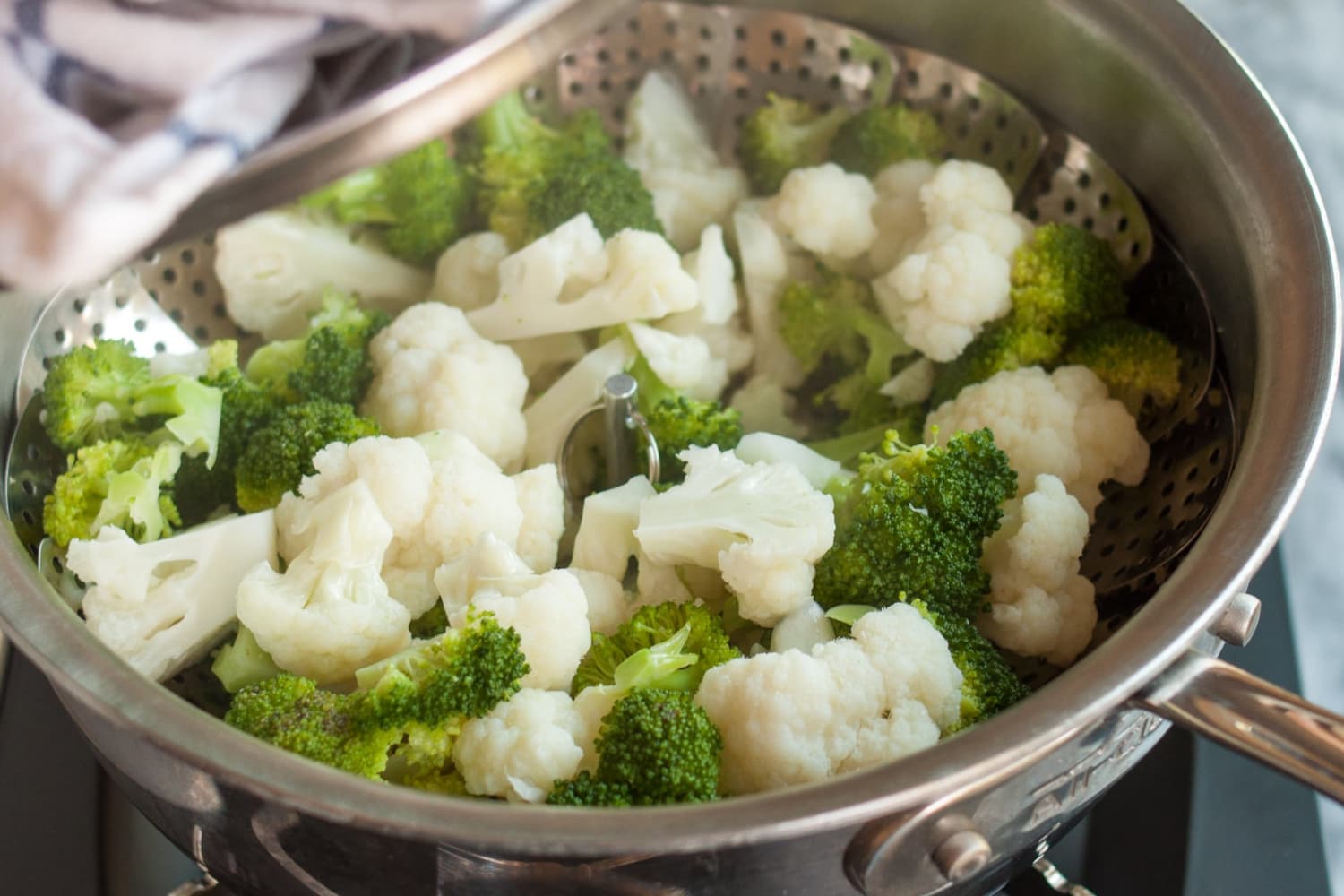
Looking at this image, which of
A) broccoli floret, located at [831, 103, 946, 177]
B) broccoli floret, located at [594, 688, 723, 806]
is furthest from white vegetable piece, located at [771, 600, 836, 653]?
broccoli floret, located at [831, 103, 946, 177]

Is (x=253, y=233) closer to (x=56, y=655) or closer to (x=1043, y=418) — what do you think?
(x=56, y=655)

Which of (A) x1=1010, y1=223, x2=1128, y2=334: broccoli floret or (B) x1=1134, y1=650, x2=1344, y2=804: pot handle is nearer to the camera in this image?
(B) x1=1134, y1=650, x2=1344, y2=804: pot handle

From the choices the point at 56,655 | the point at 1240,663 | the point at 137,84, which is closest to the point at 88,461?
the point at 56,655

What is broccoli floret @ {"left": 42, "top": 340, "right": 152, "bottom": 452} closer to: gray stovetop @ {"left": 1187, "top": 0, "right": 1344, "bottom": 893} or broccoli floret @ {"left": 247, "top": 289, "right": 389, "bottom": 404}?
broccoli floret @ {"left": 247, "top": 289, "right": 389, "bottom": 404}

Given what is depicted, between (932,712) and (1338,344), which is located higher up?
(1338,344)

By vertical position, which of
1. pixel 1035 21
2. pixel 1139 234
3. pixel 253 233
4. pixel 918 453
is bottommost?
pixel 253 233

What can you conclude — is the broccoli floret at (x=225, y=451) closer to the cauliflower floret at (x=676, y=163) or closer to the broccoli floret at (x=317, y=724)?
the broccoli floret at (x=317, y=724)

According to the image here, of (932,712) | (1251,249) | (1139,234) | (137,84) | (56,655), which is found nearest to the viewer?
(137,84)

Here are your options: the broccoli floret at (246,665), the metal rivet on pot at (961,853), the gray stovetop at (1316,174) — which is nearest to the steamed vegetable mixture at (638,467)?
the broccoli floret at (246,665)
